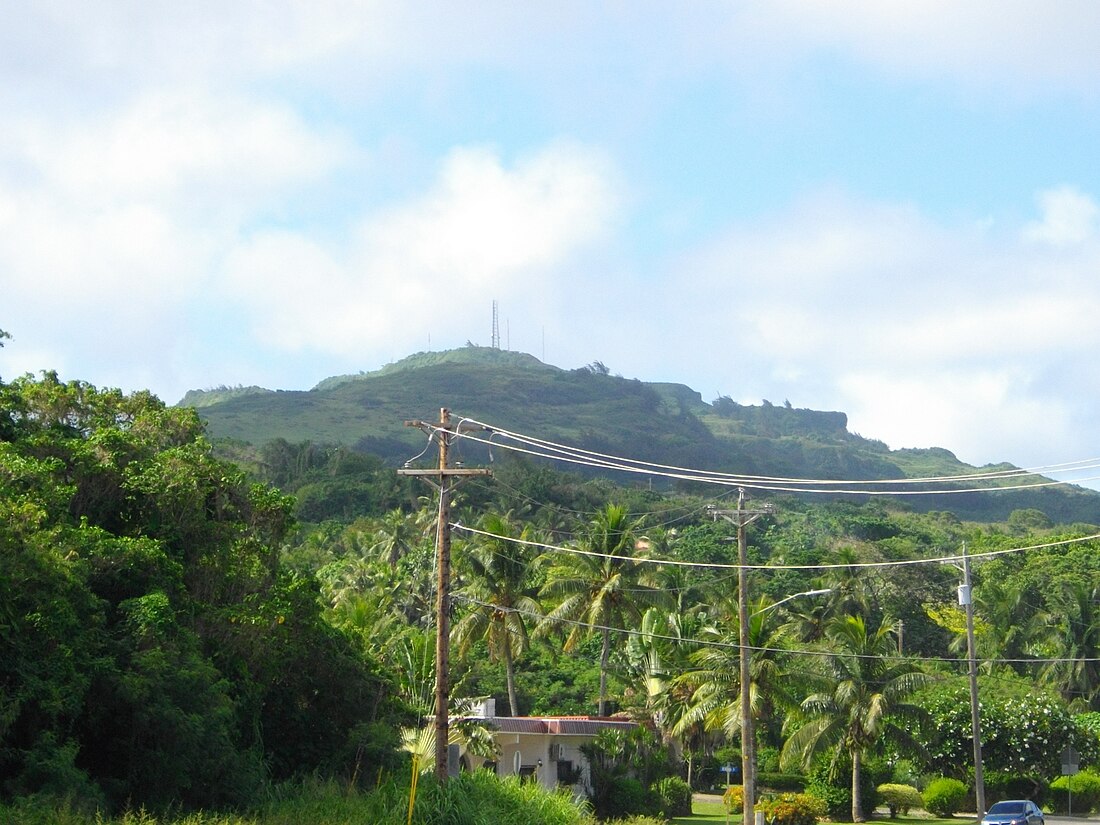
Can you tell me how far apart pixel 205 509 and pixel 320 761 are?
7156mm

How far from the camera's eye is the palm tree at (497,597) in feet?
181

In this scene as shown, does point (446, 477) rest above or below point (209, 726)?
above

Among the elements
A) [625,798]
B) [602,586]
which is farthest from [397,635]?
[625,798]

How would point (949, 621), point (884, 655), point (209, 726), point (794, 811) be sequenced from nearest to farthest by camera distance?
point (209, 726), point (794, 811), point (884, 655), point (949, 621)

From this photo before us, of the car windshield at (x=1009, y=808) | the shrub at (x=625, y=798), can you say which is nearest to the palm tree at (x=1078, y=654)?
the car windshield at (x=1009, y=808)

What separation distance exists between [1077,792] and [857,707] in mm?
14253

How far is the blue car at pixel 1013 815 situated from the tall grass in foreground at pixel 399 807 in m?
14.4

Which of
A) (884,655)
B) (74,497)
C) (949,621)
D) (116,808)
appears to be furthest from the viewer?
(949,621)

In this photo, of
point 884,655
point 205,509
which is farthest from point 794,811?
point 205,509

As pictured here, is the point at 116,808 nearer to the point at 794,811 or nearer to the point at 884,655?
the point at 794,811

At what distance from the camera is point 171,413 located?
31562mm

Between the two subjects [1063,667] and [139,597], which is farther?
[1063,667]

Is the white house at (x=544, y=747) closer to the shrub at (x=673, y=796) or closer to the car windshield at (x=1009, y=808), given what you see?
the shrub at (x=673, y=796)

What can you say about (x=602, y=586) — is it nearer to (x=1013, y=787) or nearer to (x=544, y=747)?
(x=544, y=747)
